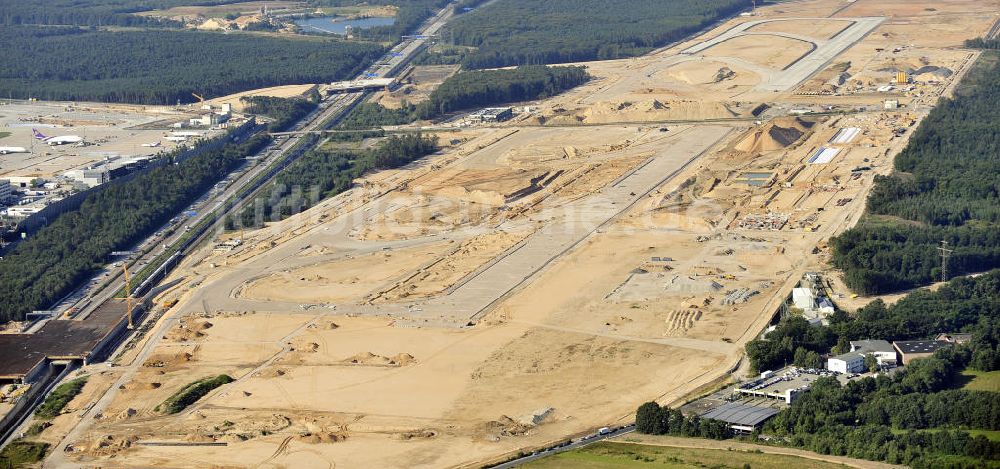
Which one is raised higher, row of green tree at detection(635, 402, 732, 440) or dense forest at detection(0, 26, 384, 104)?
row of green tree at detection(635, 402, 732, 440)

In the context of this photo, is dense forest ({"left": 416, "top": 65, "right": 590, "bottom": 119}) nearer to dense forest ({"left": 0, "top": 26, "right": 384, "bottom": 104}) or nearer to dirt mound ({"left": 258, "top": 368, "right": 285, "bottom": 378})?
dense forest ({"left": 0, "top": 26, "right": 384, "bottom": 104})

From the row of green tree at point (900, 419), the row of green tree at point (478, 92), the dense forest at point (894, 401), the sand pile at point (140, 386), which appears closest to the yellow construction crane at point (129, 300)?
the sand pile at point (140, 386)

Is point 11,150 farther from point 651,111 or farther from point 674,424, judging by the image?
point 674,424

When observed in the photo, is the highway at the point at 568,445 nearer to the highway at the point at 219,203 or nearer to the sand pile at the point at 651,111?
the highway at the point at 219,203

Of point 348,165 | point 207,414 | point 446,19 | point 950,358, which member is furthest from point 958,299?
point 446,19

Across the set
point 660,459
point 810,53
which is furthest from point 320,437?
point 810,53

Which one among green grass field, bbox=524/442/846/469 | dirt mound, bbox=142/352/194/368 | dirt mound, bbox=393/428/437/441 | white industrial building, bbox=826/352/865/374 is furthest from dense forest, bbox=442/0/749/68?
green grass field, bbox=524/442/846/469
